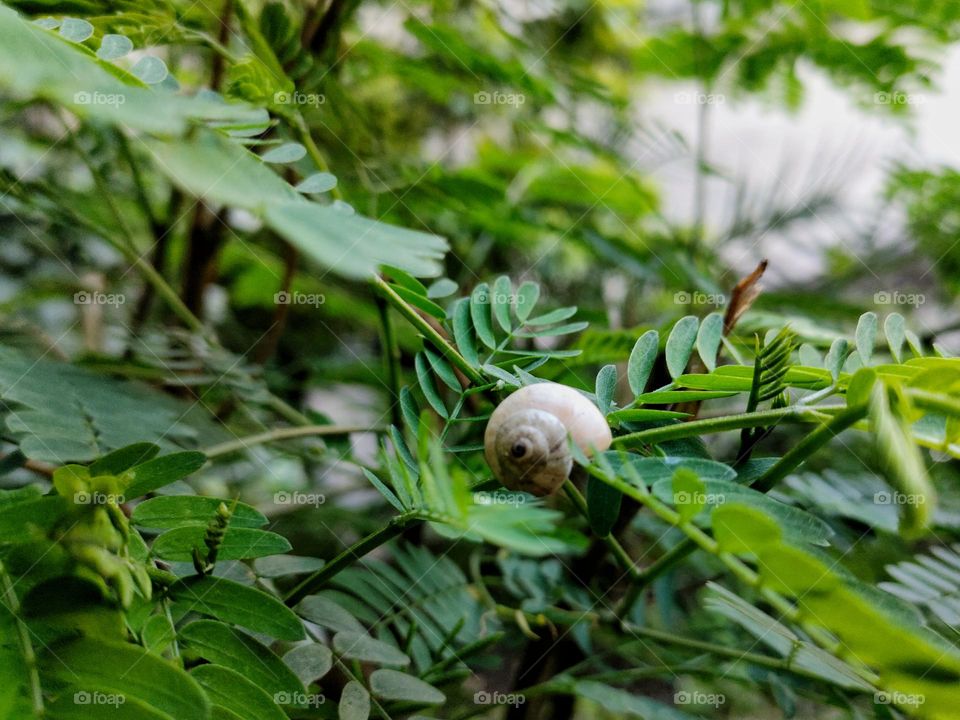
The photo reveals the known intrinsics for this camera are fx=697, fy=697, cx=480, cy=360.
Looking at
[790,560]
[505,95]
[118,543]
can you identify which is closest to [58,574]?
[118,543]

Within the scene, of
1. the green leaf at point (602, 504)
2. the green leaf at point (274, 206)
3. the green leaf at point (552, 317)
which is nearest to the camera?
the green leaf at point (274, 206)

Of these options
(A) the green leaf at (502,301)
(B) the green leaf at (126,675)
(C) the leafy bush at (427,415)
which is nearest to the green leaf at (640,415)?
(C) the leafy bush at (427,415)

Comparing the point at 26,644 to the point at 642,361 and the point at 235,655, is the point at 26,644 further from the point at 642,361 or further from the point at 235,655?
the point at 642,361

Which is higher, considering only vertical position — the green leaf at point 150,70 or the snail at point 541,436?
the green leaf at point 150,70

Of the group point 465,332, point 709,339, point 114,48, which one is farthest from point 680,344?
point 114,48

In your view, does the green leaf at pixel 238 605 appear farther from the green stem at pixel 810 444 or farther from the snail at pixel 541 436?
the green stem at pixel 810 444

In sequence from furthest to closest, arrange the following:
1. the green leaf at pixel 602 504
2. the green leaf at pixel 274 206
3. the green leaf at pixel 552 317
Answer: the green leaf at pixel 552 317 → the green leaf at pixel 602 504 → the green leaf at pixel 274 206

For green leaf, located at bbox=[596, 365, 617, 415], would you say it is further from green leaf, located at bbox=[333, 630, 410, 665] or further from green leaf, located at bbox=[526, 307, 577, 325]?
green leaf, located at bbox=[333, 630, 410, 665]

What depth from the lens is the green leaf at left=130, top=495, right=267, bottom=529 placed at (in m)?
0.34

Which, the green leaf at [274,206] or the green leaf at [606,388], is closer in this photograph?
the green leaf at [274,206]

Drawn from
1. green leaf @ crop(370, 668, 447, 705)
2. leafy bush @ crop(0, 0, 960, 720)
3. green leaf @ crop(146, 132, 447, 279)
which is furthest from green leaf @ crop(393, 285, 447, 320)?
green leaf @ crop(370, 668, 447, 705)

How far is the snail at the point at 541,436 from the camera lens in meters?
0.31

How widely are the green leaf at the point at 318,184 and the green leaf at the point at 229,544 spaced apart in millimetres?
172

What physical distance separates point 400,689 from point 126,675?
0.16 meters
